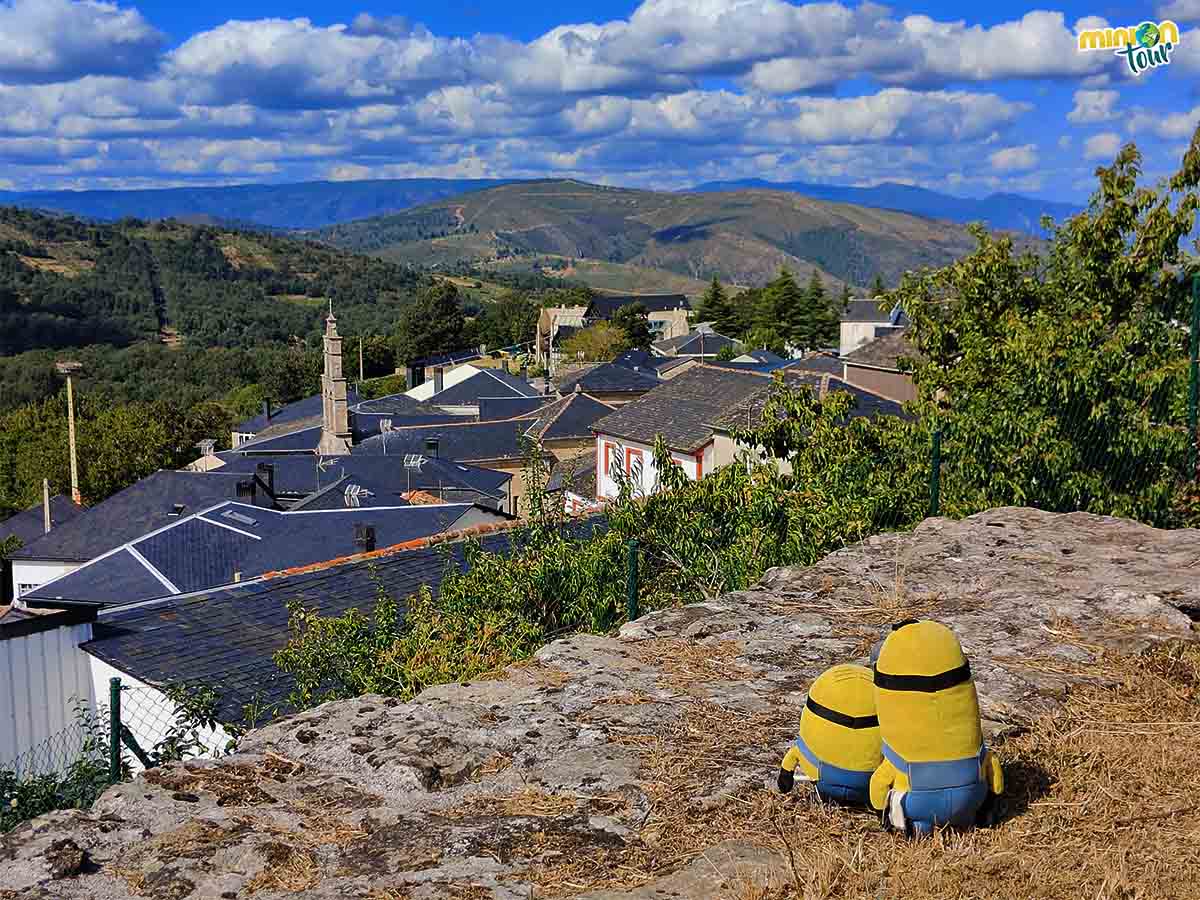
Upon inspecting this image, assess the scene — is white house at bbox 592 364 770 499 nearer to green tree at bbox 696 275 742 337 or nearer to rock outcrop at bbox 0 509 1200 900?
rock outcrop at bbox 0 509 1200 900

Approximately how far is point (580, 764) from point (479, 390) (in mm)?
52016

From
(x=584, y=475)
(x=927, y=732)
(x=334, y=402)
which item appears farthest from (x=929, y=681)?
(x=334, y=402)

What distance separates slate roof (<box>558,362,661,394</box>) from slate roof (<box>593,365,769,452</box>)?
1457 cm

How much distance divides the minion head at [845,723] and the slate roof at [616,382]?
42414 millimetres

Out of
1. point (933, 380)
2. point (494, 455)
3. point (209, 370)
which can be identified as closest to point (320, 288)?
point (209, 370)

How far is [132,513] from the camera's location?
97.2 feet

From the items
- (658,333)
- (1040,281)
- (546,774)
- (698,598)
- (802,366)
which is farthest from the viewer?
(658,333)

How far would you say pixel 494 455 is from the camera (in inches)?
1538

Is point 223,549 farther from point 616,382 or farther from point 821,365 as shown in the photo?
point 616,382

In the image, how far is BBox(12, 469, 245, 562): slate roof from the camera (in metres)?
28.9

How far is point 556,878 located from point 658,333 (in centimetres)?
9984

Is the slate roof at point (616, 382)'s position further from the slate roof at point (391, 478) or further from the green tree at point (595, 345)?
the green tree at point (595, 345)

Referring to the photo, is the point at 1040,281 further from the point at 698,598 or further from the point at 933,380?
the point at 698,598

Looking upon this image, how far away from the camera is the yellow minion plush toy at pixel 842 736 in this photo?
12.2 feet
